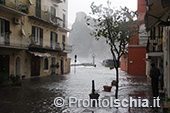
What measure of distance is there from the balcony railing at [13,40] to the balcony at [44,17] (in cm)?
278

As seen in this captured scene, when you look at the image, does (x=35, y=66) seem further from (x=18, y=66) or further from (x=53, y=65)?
(x=53, y=65)

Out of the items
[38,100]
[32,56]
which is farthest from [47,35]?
[38,100]

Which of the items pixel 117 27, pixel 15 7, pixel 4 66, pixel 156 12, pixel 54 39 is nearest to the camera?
pixel 156 12

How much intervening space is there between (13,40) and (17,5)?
3293 mm

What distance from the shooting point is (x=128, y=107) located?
7.70 metres

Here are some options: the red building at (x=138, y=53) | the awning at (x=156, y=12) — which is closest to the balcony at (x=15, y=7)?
the awning at (x=156, y=12)

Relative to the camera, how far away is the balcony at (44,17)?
20500 millimetres

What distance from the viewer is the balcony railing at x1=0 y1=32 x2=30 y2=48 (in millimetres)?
16186

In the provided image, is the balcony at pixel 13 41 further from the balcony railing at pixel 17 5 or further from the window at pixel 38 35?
the balcony railing at pixel 17 5

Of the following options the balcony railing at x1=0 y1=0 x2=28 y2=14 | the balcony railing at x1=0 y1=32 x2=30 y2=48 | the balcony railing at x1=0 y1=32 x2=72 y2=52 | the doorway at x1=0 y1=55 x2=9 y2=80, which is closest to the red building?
the balcony railing at x1=0 y1=32 x2=72 y2=52

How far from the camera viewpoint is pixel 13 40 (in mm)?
17234

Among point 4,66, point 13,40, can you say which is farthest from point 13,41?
point 4,66

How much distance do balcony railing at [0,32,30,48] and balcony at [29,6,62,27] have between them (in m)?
2.78

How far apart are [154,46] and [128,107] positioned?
22.9 ft
